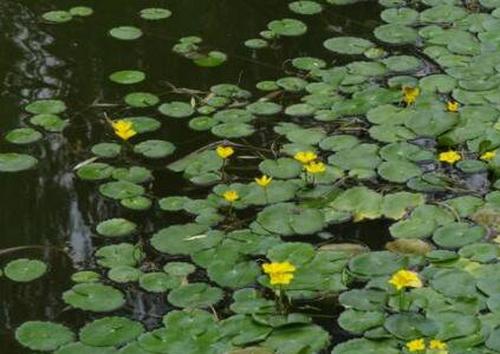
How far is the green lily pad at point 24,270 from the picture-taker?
2.16 meters

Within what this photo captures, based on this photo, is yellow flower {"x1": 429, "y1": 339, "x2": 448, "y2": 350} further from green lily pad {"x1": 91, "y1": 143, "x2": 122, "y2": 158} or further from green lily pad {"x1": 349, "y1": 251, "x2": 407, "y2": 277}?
green lily pad {"x1": 91, "y1": 143, "x2": 122, "y2": 158}

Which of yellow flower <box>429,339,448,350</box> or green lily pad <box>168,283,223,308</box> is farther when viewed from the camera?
green lily pad <box>168,283,223,308</box>

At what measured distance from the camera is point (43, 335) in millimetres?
2000

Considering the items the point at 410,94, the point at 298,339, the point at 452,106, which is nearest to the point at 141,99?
the point at 410,94

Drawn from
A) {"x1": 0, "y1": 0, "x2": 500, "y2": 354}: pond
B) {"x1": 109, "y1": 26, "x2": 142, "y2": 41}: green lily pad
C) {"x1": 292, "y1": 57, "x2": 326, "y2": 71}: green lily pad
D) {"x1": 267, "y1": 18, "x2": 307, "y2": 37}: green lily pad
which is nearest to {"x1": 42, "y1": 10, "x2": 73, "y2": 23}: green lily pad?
{"x1": 0, "y1": 0, "x2": 500, "y2": 354}: pond

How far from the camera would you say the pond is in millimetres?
2004

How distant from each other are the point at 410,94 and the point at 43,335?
3.79ft

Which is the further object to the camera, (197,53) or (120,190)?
(197,53)

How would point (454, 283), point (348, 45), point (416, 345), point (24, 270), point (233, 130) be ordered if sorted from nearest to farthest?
point (416, 345), point (454, 283), point (24, 270), point (233, 130), point (348, 45)

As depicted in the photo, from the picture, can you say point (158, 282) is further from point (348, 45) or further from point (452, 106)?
point (348, 45)

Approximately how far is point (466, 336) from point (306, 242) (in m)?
0.45

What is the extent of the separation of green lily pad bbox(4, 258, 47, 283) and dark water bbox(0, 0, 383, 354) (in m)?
0.02

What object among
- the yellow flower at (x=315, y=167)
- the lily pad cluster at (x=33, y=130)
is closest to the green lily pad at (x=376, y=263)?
→ the yellow flower at (x=315, y=167)

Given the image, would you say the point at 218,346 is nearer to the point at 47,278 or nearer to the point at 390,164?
the point at 47,278
